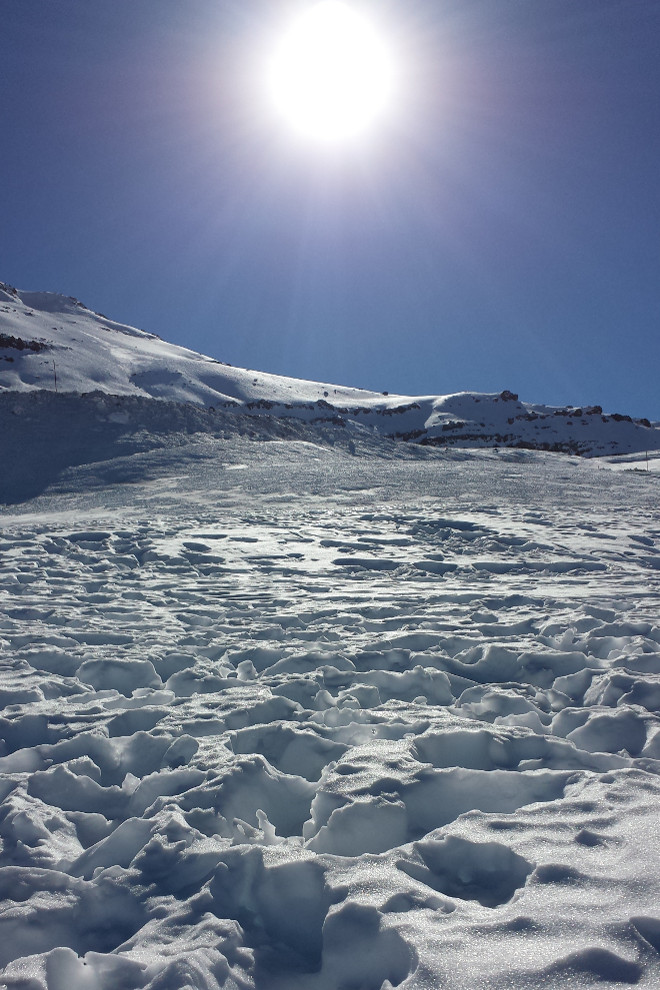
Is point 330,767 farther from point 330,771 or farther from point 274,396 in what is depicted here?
point 274,396

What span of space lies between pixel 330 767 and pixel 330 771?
0.17ft

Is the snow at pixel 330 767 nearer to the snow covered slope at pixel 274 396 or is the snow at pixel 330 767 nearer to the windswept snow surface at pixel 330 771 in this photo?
the windswept snow surface at pixel 330 771

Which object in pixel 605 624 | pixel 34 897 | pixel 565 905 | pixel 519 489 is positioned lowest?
pixel 34 897

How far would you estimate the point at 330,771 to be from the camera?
10.2 ft

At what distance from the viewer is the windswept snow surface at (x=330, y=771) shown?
6.77 ft

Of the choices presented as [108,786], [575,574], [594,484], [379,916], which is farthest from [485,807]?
[594,484]

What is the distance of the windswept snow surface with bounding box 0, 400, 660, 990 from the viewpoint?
2.06 meters

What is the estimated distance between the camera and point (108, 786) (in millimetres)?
3137

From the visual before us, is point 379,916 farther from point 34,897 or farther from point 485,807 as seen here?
point 34,897

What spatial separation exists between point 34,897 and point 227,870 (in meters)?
0.83

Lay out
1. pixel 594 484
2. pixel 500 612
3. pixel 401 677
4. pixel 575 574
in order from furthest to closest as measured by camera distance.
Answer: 1. pixel 594 484
2. pixel 575 574
3. pixel 500 612
4. pixel 401 677

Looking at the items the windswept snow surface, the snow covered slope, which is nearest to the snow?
the windswept snow surface

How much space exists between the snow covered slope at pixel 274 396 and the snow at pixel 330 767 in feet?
94.2

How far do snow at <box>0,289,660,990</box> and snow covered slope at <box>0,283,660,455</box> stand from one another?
94.2 ft
